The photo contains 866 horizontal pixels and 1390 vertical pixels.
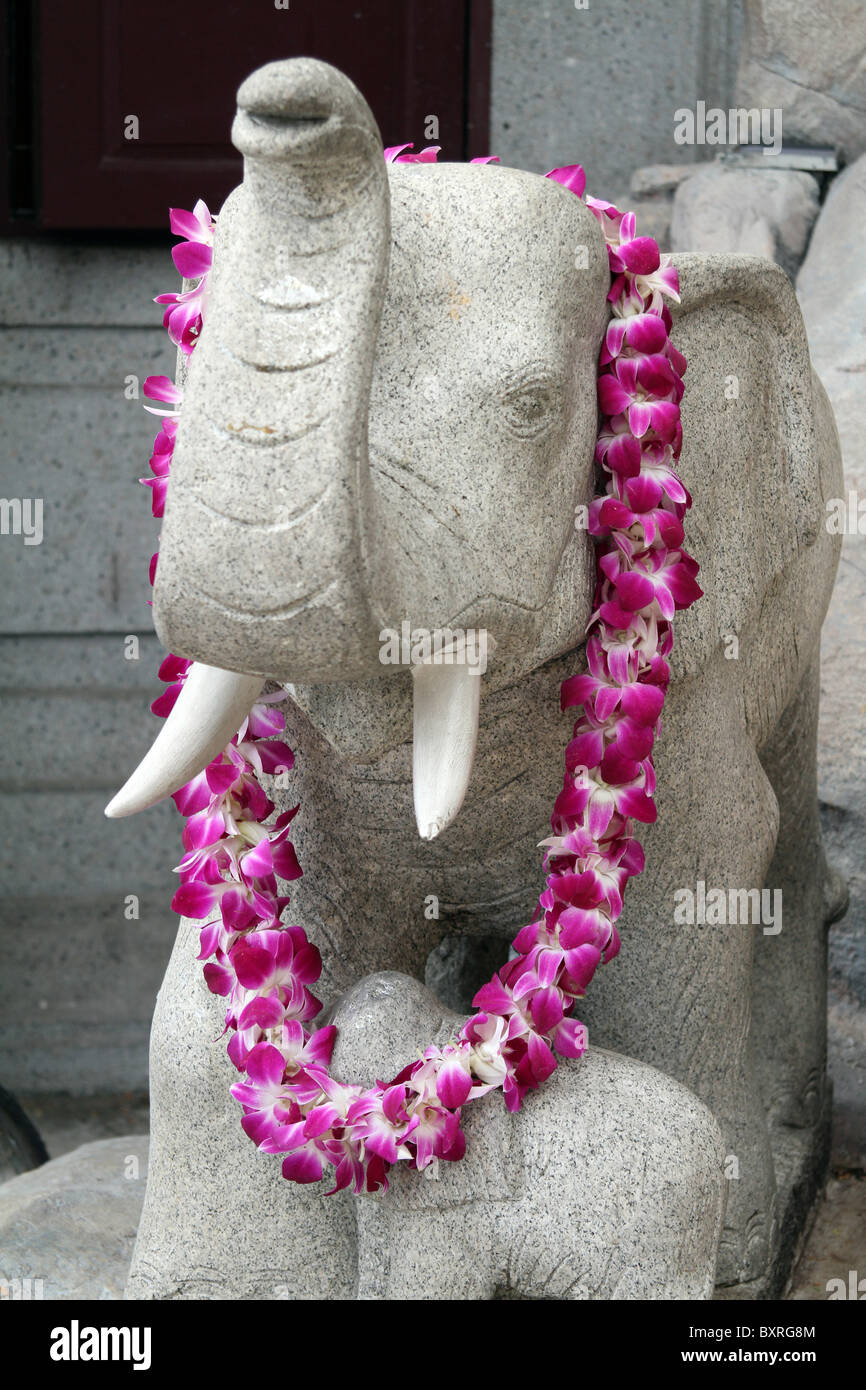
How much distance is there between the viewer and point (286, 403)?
111cm

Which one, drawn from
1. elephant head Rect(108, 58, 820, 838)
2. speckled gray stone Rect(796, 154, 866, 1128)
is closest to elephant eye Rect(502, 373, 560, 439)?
elephant head Rect(108, 58, 820, 838)

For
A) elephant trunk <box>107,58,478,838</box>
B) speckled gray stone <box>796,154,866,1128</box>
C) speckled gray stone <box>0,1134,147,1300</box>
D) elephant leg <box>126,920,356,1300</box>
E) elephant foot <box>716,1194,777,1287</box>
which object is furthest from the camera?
speckled gray stone <box>796,154,866,1128</box>

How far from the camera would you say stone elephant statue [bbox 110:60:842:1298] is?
111 centimetres

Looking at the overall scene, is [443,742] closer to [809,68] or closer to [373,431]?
[373,431]

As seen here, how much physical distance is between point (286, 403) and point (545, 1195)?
0.67 meters

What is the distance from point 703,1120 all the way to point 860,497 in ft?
4.42

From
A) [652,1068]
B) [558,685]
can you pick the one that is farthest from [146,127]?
[652,1068]

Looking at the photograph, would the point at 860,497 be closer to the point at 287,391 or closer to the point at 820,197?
the point at 820,197

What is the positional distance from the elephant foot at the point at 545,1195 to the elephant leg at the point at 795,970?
0.59m

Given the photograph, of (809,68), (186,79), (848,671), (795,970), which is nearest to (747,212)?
(809,68)

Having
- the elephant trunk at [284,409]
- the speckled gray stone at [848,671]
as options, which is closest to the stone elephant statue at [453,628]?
the elephant trunk at [284,409]

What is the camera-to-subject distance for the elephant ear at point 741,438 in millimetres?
1523

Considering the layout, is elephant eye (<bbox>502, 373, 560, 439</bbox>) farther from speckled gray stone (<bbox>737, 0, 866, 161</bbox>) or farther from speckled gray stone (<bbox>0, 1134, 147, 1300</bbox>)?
speckled gray stone (<bbox>737, 0, 866, 161</bbox>)

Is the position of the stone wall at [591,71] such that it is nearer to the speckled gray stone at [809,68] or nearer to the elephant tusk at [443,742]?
the speckled gray stone at [809,68]
